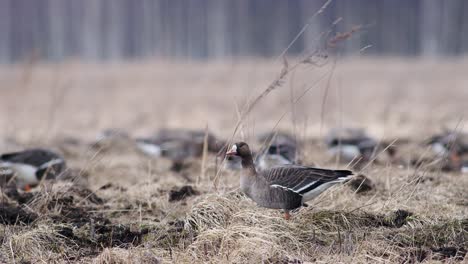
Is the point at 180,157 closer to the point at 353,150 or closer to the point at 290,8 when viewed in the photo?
the point at 353,150

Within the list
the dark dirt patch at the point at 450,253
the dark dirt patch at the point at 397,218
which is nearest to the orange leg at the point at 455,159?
the dark dirt patch at the point at 397,218

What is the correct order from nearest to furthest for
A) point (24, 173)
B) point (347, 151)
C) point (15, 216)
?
1. point (15, 216)
2. point (24, 173)
3. point (347, 151)

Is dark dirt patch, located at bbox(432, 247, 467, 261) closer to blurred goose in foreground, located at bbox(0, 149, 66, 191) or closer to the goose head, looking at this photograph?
the goose head

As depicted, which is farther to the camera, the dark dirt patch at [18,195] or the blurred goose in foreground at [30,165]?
the blurred goose in foreground at [30,165]

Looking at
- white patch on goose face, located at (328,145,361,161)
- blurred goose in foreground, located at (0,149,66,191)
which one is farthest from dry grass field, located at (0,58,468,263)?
white patch on goose face, located at (328,145,361,161)

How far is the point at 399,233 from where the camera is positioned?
5.59 meters

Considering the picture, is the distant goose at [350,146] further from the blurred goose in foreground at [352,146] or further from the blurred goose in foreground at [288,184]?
the blurred goose in foreground at [288,184]

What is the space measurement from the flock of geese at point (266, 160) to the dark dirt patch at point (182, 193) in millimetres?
496

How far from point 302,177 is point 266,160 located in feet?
9.49

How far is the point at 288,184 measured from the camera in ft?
19.3

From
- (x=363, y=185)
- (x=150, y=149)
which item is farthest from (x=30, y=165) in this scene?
(x=363, y=185)

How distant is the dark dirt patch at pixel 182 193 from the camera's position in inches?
271

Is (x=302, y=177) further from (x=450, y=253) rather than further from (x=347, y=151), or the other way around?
(x=347, y=151)

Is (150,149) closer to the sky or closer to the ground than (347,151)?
closer to the ground
